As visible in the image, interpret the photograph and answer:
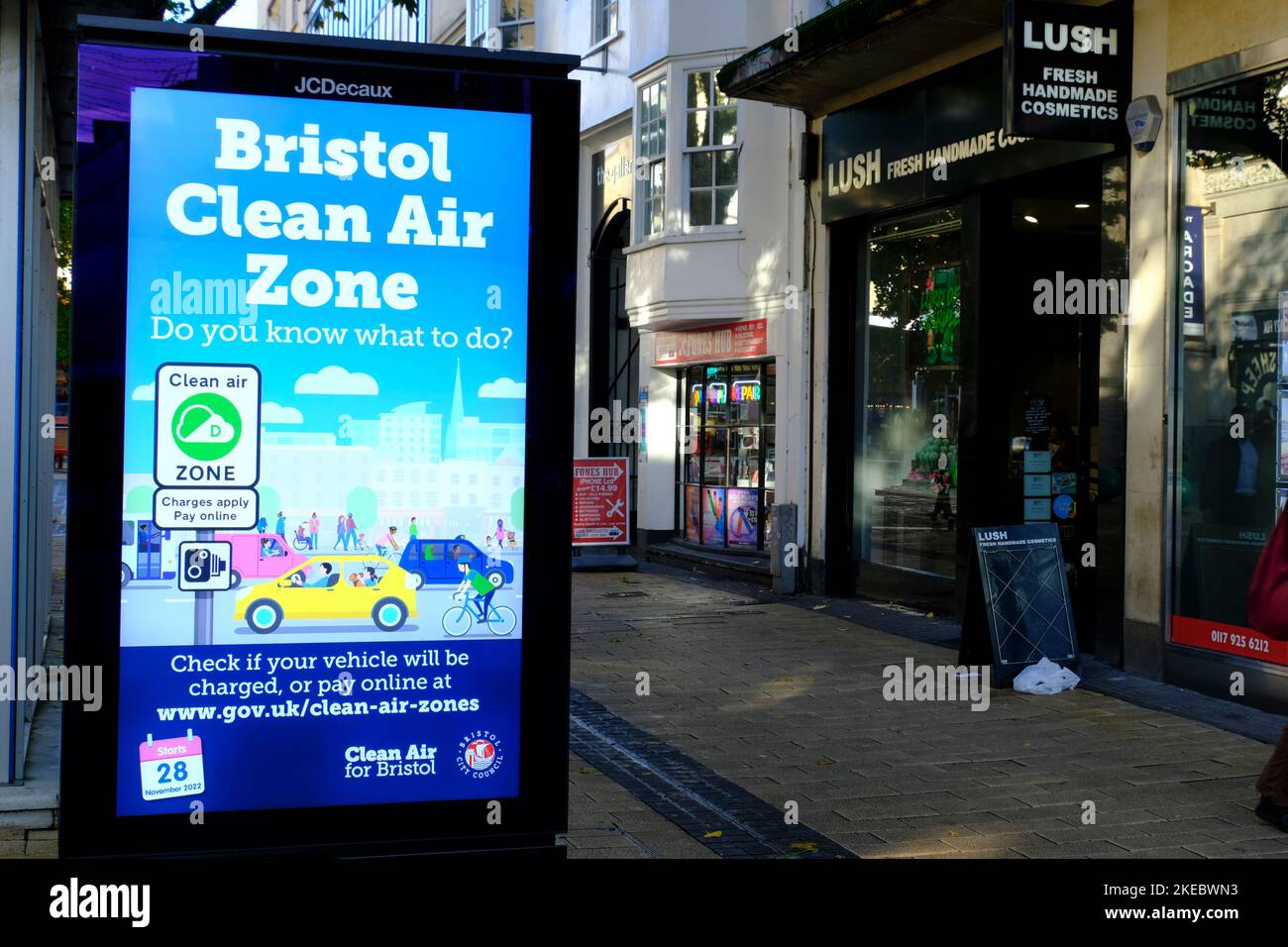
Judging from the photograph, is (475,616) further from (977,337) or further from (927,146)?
(927,146)

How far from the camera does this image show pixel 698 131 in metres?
16.5

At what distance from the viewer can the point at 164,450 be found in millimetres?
3705

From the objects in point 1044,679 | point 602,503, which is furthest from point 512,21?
point 1044,679

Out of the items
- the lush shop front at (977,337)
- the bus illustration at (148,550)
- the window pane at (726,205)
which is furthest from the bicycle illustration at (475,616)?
the window pane at (726,205)

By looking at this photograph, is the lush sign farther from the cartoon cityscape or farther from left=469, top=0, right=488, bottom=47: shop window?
left=469, top=0, right=488, bottom=47: shop window

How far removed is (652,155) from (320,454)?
14035 millimetres

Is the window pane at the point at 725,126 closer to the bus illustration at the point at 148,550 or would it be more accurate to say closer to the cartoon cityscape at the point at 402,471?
the cartoon cityscape at the point at 402,471

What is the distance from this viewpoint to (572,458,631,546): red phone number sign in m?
17.0

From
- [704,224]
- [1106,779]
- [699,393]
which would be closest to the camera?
[1106,779]

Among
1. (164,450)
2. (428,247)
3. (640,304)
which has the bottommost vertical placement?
(164,450)
